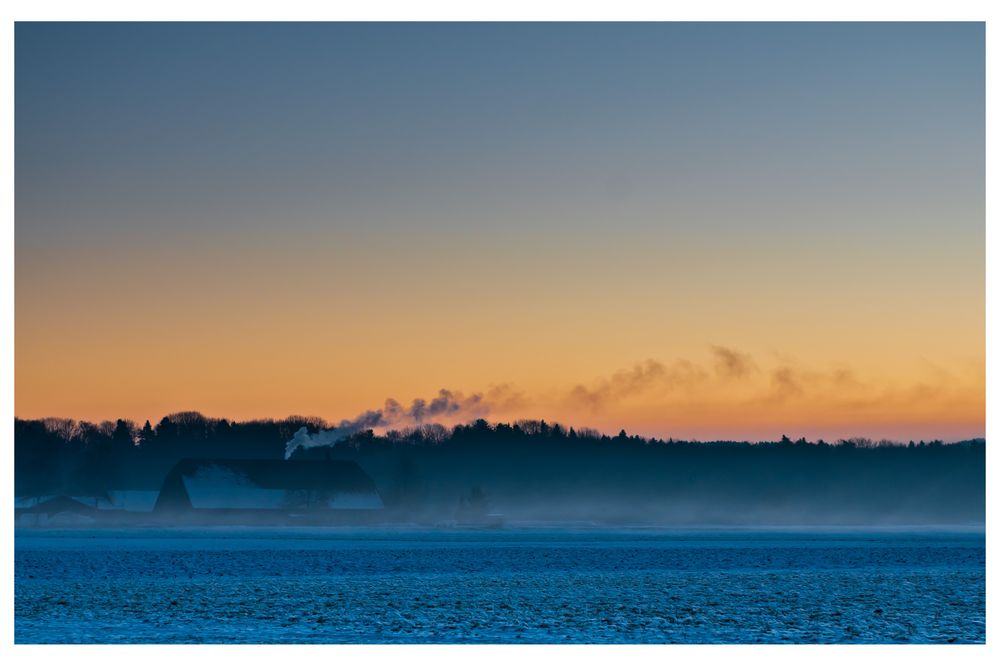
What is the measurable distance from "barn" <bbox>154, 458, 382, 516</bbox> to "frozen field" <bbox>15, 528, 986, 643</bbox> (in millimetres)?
64749

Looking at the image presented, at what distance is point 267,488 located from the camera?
13275 cm

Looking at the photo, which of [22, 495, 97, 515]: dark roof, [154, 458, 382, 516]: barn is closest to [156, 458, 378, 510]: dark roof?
[154, 458, 382, 516]: barn

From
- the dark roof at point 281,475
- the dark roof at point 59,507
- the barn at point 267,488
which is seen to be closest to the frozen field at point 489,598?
the dark roof at point 59,507

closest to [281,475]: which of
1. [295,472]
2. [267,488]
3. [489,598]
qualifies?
[295,472]

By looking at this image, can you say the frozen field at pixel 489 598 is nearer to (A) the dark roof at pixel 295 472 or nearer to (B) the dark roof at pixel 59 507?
(B) the dark roof at pixel 59 507

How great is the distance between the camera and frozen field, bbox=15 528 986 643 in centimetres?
2803

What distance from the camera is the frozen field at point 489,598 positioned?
28031 mm

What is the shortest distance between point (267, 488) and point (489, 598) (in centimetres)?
9906

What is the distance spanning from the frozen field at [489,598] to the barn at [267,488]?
2549 inches

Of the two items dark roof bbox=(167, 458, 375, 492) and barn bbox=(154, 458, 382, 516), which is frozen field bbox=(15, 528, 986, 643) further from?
dark roof bbox=(167, 458, 375, 492)

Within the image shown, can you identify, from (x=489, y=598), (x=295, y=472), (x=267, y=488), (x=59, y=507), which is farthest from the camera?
(x=295, y=472)

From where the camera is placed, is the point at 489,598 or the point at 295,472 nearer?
the point at 489,598

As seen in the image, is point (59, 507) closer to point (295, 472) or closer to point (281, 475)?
point (281, 475)
